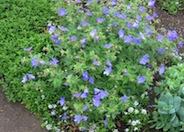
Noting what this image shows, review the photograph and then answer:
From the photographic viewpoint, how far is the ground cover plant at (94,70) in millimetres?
3010

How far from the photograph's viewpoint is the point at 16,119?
3430 mm

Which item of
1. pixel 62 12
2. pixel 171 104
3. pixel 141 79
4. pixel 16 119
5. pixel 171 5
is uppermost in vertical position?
A: pixel 62 12

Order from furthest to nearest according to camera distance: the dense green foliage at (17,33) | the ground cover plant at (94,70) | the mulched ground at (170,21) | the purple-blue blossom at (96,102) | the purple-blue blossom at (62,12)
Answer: the mulched ground at (170,21) → the dense green foliage at (17,33) → the purple-blue blossom at (62,12) → the ground cover plant at (94,70) → the purple-blue blossom at (96,102)

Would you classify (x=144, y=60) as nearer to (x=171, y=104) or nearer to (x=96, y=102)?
(x=171, y=104)

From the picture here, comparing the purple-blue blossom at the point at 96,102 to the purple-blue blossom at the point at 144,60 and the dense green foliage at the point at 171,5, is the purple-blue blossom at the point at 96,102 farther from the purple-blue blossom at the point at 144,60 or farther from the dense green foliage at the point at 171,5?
the dense green foliage at the point at 171,5

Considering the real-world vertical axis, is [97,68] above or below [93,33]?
below

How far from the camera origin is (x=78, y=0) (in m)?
3.39

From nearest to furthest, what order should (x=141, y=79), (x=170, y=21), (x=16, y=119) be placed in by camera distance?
(x=141, y=79) < (x=16, y=119) < (x=170, y=21)

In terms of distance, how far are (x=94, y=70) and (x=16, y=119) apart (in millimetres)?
950

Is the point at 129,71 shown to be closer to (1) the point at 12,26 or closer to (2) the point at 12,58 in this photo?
(2) the point at 12,58

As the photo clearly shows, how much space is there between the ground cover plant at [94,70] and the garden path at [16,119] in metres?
0.09

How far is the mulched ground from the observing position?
4531mm

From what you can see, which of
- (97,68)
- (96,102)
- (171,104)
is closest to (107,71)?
(97,68)

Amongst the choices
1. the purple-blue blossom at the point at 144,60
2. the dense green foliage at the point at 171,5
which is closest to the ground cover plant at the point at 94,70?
the purple-blue blossom at the point at 144,60
